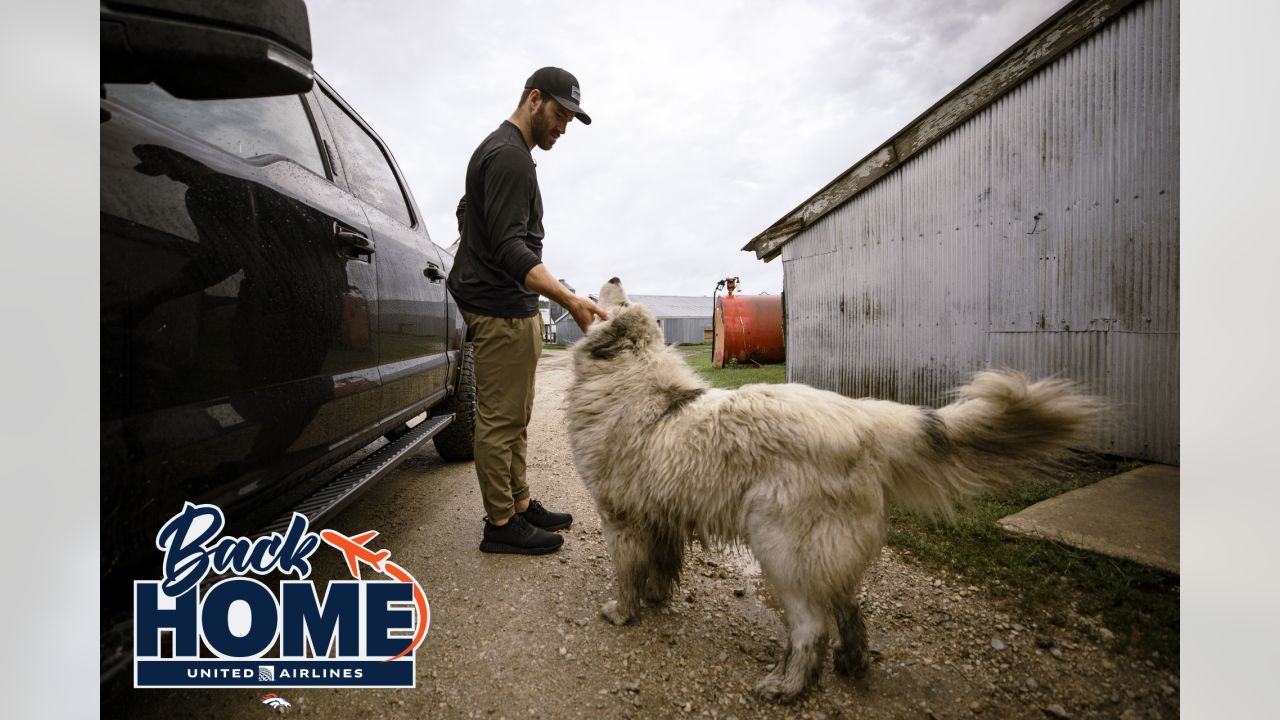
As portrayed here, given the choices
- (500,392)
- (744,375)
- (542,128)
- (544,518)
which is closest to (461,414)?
(544,518)

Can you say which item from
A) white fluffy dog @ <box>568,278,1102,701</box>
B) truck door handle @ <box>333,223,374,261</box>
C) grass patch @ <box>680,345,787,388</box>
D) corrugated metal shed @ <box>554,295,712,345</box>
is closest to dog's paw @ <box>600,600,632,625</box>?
white fluffy dog @ <box>568,278,1102,701</box>

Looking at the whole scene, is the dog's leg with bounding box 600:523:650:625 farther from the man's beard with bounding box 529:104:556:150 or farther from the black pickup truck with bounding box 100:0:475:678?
the man's beard with bounding box 529:104:556:150

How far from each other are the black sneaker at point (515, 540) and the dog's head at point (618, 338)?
3.48 ft

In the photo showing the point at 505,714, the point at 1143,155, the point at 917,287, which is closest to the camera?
the point at 505,714

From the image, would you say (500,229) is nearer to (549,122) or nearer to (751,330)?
(549,122)

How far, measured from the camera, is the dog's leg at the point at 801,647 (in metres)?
1.53

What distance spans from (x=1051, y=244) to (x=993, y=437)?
373 centimetres

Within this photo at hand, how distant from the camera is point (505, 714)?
143 cm

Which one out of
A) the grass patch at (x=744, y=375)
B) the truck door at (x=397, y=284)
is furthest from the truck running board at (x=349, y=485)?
the grass patch at (x=744, y=375)

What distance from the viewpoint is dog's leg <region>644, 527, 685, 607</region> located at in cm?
198

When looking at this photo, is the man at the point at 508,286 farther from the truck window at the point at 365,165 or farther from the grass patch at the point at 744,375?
the grass patch at the point at 744,375
